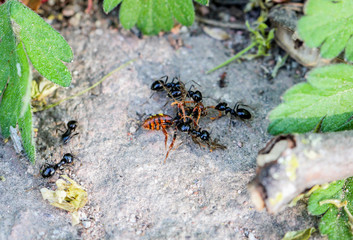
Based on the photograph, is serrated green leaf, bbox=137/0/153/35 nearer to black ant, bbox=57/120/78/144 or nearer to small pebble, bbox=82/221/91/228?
black ant, bbox=57/120/78/144

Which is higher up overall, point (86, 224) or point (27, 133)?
point (27, 133)

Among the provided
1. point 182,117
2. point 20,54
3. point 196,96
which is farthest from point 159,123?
point 20,54

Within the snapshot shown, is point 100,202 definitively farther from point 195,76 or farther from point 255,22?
point 255,22

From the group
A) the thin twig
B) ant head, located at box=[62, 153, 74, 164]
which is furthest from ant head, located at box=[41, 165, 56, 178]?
the thin twig

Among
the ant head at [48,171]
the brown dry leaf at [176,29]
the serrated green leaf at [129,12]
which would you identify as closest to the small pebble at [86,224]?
the ant head at [48,171]

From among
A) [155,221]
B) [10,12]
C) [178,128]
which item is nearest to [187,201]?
[155,221]

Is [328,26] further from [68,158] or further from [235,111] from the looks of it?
[68,158]

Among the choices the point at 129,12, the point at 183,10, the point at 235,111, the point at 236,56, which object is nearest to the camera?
the point at 235,111
